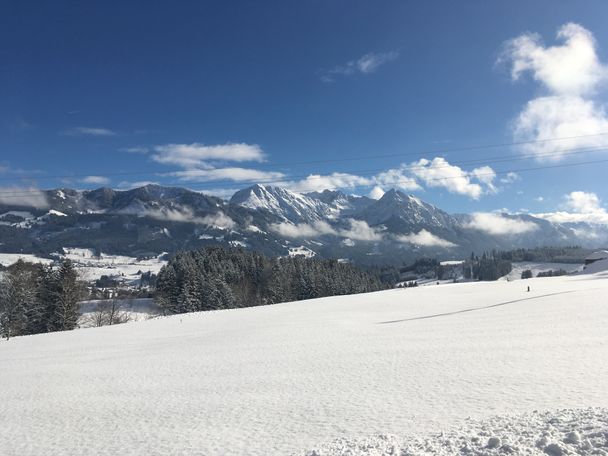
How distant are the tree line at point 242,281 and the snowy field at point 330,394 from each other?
46.3 metres

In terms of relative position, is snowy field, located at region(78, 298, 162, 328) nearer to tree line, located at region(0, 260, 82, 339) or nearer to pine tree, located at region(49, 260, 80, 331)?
pine tree, located at region(49, 260, 80, 331)

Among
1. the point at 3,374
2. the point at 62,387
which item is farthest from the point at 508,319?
the point at 3,374

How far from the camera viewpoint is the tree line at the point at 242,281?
72938 millimetres

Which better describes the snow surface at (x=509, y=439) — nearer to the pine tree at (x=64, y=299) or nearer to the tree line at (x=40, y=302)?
the pine tree at (x=64, y=299)

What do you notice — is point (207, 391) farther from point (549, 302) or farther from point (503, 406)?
point (549, 302)

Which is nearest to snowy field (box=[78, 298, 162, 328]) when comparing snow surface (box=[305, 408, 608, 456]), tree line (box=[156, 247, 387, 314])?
tree line (box=[156, 247, 387, 314])

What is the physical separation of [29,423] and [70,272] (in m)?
44.0

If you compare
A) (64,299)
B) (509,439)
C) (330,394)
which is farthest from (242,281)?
(509,439)

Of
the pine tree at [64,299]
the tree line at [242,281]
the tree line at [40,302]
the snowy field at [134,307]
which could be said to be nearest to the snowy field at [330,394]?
the pine tree at [64,299]

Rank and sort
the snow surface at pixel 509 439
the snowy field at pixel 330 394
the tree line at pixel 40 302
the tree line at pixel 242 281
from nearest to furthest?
the snow surface at pixel 509 439
the snowy field at pixel 330 394
the tree line at pixel 40 302
the tree line at pixel 242 281

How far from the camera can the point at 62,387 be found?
17344mm

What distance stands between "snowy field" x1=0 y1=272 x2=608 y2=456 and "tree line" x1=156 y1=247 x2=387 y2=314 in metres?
46.3

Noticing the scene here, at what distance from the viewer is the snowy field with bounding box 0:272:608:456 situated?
31.4 ft

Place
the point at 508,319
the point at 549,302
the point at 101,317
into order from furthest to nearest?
the point at 101,317 → the point at 549,302 → the point at 508,319
